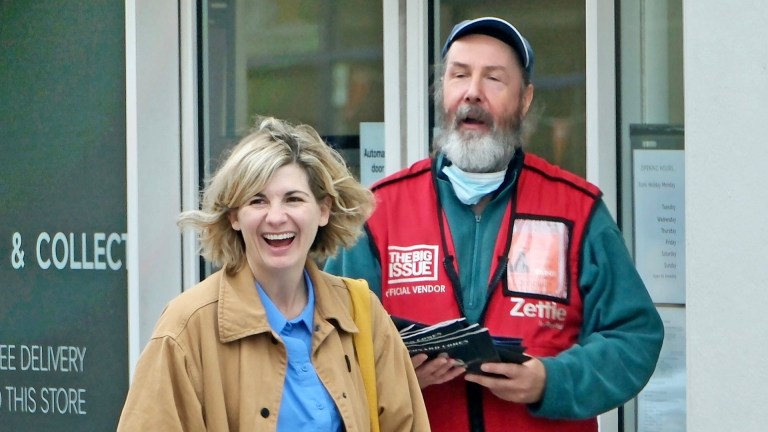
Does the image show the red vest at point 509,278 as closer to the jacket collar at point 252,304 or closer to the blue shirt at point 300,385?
the jacket collar at point 252,304

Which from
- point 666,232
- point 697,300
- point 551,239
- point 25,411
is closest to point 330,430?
point 551,239

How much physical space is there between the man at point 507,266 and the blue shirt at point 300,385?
1.64 ft

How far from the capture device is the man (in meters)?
3.82

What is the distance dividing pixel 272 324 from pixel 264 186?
1.07 feet

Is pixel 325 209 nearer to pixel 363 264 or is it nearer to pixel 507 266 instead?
pixel 363 264

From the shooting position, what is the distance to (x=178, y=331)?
10.3ft

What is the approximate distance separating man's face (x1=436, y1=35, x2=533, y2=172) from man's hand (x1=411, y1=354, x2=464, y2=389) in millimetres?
575

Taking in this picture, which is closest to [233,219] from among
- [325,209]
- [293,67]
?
[325,209]

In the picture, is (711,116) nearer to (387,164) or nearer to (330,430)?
(330,430)

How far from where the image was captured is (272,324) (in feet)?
10.8

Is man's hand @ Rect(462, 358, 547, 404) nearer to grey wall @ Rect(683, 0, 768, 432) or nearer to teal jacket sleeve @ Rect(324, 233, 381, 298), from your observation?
teal jacket sleeve @ Rect(324, 233, 381, 298)

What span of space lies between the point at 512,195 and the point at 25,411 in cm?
347

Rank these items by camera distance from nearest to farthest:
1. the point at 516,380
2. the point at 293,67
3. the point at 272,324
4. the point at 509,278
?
the point at 272,324, the point at 516,380, the point at 509,278, the point at 293,67

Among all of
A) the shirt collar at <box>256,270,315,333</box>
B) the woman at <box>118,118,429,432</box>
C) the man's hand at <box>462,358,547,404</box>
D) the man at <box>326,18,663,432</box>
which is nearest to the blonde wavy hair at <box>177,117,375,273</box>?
the woman at <box>118,118,429,432</box>
